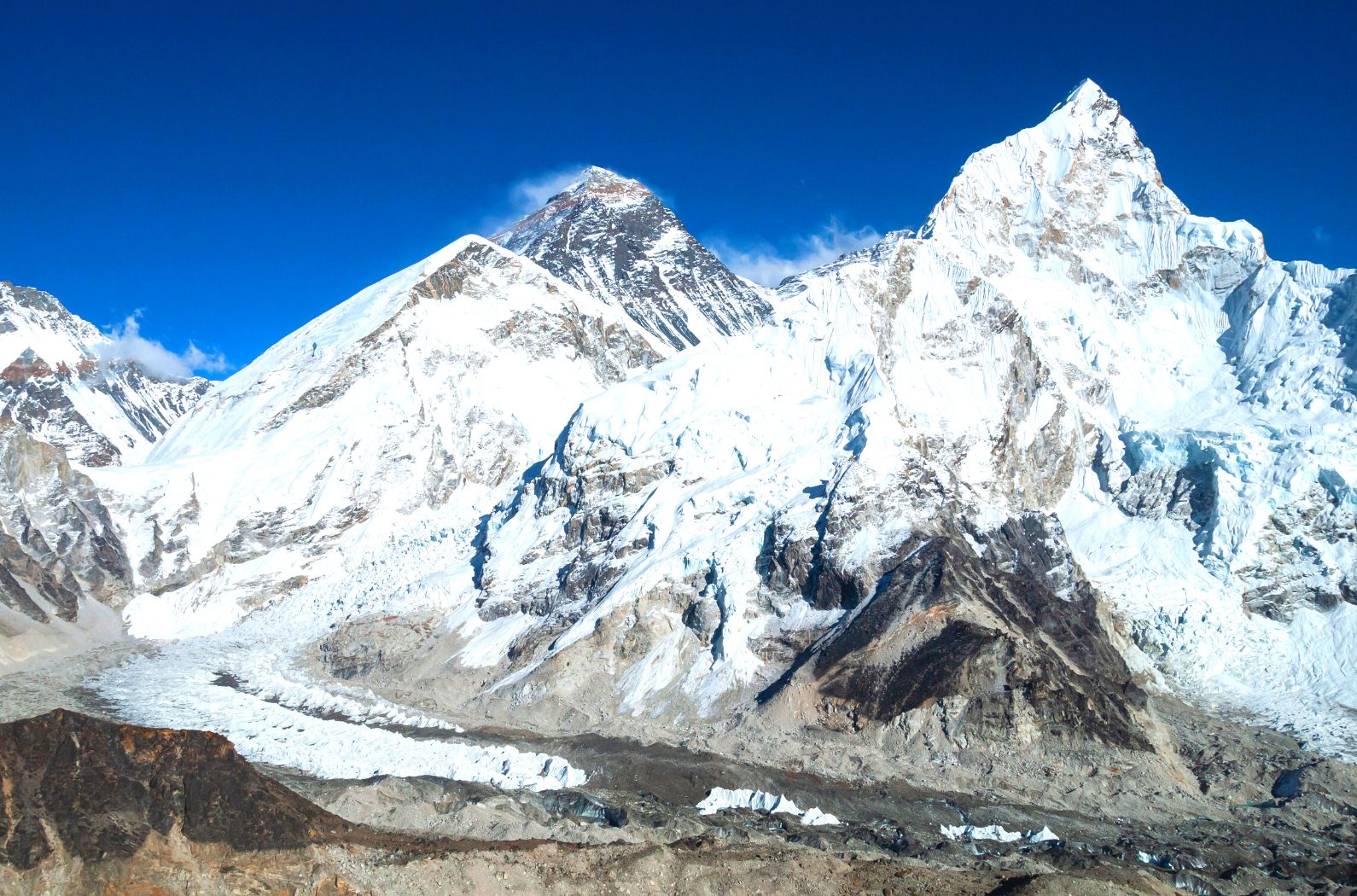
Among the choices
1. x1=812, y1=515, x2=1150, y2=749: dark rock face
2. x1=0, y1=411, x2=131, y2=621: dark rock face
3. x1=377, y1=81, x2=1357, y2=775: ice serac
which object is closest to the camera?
x1=812, y1=515, x2=1150, y2=749: dark rock face

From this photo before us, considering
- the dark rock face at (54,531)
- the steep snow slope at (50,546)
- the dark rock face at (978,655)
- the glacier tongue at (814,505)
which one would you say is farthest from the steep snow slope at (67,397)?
the dark rock face at (978,655)

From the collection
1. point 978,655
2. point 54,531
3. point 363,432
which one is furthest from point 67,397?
point 978,655

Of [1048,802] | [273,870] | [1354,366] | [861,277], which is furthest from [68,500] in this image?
[1354,366]

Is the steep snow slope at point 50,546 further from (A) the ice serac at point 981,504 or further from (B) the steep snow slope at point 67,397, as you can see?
(A) the ice serac at point 981,504

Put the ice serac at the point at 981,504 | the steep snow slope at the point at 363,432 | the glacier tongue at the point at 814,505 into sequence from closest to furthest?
1. the ice serac at the point at 981,504
2. the glacier tongue at the point at 814,505
3. the steep snow slope at the point at 363,432

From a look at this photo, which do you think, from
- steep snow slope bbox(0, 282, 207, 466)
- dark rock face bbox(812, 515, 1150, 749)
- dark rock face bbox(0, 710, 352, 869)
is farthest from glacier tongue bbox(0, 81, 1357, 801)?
steep snow slope bbox(0, 282, 207, 466)

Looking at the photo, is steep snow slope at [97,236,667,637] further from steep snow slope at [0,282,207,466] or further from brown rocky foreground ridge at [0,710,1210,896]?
brown rocky foreground ridge at [0,710,1210,896]

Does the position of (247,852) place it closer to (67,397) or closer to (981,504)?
(981,504)
